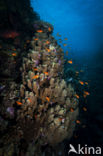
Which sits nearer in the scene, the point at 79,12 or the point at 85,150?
the point at 85,150

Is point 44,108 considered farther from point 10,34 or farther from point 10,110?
point 10,34

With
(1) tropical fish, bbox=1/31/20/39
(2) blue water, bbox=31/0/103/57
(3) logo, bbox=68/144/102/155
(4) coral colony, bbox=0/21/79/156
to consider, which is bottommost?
(3) logo, bbox=68/144/102/155

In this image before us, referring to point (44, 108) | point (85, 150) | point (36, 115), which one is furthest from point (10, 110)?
point (85, 150)

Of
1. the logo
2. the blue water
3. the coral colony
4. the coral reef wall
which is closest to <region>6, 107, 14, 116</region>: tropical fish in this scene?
the coral colony

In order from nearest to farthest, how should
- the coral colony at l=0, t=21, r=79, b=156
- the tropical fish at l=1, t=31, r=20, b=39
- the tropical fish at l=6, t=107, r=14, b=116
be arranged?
the coral colony at l=0, t=21, r=79, b=156 → the tropical fish at l=6, t=107, r=14, b=116 → the tropical fish at l=1, t=31, r=20, b=39

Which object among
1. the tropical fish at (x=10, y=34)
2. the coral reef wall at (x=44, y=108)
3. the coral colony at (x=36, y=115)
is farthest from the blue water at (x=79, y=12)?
the coral colony at (x=36, y=115)

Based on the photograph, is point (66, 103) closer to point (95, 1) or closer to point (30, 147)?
point (30, 147)

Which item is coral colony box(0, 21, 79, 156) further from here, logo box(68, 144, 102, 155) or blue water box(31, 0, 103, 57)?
blue water box(31, 0, 103, 57)

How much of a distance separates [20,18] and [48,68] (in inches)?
277

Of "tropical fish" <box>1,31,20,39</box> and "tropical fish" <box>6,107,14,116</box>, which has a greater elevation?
"tropical fish" <box>1,31,20,39</box>

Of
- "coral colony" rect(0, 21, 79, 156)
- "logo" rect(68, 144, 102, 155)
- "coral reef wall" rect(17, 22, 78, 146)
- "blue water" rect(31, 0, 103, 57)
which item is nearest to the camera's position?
"coral colony" rect(0, 21, 79, 156)

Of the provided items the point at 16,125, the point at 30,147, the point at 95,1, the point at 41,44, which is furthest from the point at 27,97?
the point at 95,1

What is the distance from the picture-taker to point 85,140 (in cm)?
520

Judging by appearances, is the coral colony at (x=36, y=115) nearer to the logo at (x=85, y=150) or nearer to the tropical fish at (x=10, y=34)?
the logo at (x=85, y=150)
